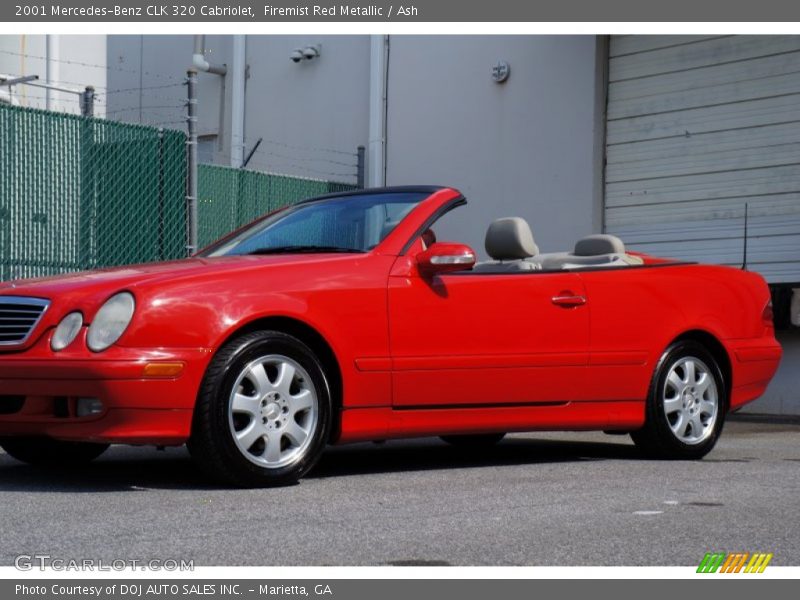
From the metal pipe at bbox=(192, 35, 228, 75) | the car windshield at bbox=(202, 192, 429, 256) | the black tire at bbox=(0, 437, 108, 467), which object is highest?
the metal pipe at bbox=(192, 35, 228, 75)

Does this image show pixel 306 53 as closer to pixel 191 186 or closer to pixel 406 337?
pixel 191 186

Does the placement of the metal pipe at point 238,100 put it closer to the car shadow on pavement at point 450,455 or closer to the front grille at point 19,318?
the car shadow on pavement at point 450,455

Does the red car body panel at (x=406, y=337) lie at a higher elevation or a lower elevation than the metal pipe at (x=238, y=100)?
lower

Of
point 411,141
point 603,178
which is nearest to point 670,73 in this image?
point 603,178

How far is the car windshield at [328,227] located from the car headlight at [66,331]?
1370mm

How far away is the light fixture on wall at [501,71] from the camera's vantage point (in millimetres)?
15766

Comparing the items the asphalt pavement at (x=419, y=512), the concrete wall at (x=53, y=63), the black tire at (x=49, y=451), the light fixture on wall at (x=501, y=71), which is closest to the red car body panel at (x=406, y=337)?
the asphalt pavement at (x=419, y=512)

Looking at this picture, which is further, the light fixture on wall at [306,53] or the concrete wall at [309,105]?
the light fixture on wall at [306,53]

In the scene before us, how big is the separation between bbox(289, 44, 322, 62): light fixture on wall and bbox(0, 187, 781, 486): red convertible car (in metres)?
10.6

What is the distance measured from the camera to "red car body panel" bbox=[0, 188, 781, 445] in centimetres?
603

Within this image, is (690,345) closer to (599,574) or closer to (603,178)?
(599,574)

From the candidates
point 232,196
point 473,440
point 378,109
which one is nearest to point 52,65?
point 378,109

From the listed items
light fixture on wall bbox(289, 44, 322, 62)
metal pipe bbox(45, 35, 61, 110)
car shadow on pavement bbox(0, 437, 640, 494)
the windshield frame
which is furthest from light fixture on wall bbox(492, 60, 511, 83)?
the windshield frame

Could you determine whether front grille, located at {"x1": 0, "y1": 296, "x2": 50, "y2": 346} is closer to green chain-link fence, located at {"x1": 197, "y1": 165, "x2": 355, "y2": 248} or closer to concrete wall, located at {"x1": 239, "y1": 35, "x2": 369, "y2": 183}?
green chain-link fence, located at {"x1": 197, "y1": 165, "x2": 355, "y2": 248}
